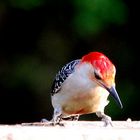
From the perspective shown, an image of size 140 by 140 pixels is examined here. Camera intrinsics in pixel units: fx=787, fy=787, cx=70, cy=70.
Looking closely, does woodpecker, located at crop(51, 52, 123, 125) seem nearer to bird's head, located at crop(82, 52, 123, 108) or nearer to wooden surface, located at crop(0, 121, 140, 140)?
bird's head, located at crop(82, 52, 123, 108)

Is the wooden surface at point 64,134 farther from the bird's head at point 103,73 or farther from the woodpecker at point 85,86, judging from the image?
the woodpecker at point 85,86

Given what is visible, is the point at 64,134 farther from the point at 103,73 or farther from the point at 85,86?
the point at 85,86

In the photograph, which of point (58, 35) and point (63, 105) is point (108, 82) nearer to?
point (63, 105)

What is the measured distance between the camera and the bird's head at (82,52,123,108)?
498cm

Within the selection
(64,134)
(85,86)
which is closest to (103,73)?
(85,86)

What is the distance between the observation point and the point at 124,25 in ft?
25.8

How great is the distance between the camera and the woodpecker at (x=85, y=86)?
5.06 meters

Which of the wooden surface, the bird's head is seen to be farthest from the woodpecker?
the wooden surface

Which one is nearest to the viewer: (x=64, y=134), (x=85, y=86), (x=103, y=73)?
(x=64, y=134)

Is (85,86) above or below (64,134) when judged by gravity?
above

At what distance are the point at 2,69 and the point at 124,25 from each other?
130cm

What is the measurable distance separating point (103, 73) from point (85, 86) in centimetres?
24

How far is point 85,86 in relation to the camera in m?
5.23

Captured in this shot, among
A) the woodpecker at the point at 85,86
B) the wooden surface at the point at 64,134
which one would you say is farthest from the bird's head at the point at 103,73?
the wooden surface at the point at 64,134
